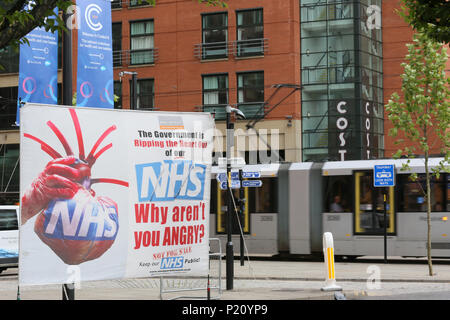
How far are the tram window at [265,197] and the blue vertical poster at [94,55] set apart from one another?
9.10m

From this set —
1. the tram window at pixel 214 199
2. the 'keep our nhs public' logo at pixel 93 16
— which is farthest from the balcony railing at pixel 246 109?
the 'keep our nhs public' logo at pixel 93 16

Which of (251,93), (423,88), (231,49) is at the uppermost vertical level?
(231,49)

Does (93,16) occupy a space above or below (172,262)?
above

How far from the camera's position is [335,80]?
41594mm

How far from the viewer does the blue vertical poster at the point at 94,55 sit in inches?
746

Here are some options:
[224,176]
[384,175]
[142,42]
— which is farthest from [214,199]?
[142,42]

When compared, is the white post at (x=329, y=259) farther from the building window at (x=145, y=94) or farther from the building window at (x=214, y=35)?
the building window at (x=145, y=94)

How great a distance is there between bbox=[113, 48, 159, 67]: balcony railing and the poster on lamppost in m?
35.2

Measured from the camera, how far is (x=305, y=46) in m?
42.0

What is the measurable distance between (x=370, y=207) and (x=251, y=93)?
18.2 m

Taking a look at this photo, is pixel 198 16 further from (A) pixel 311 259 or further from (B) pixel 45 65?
(B) pixel 45 65

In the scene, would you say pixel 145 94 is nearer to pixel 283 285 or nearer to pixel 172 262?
pixel 283 285

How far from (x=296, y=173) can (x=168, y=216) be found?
1702cm

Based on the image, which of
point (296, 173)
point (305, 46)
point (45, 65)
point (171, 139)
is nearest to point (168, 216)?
point (171, 139)
